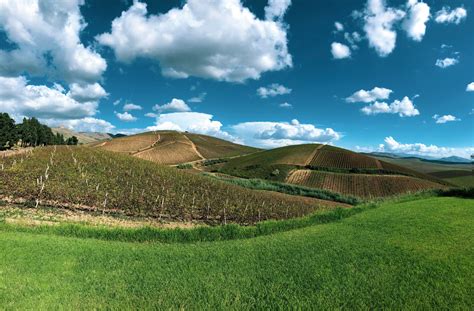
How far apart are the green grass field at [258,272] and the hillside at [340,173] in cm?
6760

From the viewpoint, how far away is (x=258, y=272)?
38.2 feet

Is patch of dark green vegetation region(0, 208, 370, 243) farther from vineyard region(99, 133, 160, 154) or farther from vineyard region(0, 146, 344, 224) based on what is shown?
vineyard region(99, 133, 160, 154)

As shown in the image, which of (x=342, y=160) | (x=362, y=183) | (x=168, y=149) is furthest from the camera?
(x=168, y=149)

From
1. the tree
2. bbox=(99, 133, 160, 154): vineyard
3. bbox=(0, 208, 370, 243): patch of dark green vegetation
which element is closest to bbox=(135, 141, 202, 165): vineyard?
bbox=(99, 133, 160, 154): vineyard

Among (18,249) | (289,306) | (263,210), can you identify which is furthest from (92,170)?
(289,306)

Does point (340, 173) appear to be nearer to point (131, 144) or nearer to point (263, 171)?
point (263, 171)

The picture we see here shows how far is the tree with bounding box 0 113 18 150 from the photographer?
106375 mm

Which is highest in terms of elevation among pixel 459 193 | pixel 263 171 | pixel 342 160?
pixel 342 160

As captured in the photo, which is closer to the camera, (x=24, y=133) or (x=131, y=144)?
(x=24, y=133)

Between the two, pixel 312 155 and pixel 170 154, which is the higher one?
pixel 170 154

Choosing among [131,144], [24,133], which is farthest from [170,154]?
[24,133]

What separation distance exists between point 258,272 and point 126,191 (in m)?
35.4

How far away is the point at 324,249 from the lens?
13953 millimetres

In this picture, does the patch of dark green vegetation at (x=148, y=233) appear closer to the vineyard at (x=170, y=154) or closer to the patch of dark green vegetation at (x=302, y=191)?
the patch of dark green vegetation at (x=302, y=191)
